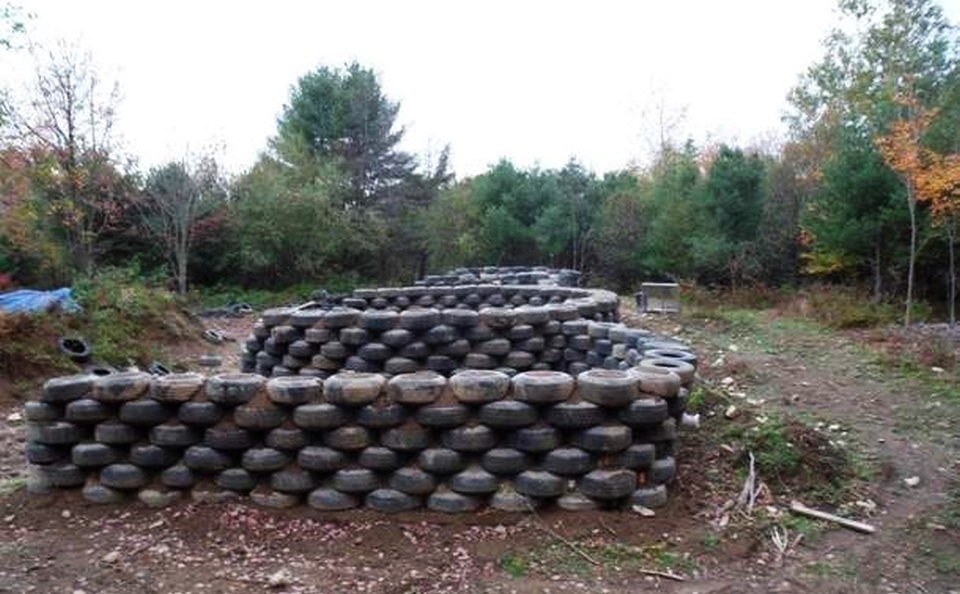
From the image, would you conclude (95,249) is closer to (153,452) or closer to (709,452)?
(153,452)

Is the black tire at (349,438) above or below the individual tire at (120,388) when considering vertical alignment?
below

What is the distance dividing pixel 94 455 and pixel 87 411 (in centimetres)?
21

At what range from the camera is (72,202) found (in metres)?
13.7

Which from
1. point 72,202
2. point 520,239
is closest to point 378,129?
point 520,239

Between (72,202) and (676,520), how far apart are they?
48.0 feet

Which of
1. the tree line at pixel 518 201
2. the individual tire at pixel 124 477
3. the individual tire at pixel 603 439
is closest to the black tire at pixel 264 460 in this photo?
the individual tire at pixel 124 477

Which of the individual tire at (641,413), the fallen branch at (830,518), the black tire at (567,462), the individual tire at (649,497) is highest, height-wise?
the individual tire at (641,413)

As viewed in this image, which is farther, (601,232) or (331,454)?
(601,232)

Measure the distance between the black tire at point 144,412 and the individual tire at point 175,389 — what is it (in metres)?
0.04

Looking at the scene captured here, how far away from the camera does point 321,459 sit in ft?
9.62

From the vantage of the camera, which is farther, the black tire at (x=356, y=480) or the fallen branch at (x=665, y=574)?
the black tire at (x=356, y=480)

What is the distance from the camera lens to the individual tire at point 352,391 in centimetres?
293

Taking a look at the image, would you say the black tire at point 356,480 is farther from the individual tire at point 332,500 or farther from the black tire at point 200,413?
the black tire at point 200,413

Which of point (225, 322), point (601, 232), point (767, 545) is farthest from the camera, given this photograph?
point (601, 232)
